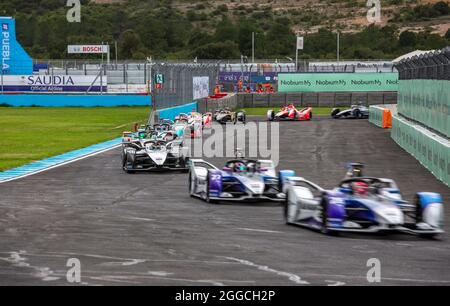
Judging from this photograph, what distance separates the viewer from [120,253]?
1418 centimetres

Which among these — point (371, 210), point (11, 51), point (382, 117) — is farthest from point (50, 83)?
point (371, 210)

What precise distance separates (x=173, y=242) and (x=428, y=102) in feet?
56.7

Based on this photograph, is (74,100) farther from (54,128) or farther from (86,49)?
(86,49)

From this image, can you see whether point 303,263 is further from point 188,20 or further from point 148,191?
point 188,20

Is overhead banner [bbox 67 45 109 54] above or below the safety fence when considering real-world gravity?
above

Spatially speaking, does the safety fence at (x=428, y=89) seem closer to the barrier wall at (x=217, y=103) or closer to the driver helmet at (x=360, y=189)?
the driver helmet at (x=360, y=189)

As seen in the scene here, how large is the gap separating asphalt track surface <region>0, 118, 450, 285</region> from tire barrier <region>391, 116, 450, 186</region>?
1.49 feet

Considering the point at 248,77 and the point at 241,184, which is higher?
the point at 248,77

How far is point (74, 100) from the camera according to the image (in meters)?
70.6

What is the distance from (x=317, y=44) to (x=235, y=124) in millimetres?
83471

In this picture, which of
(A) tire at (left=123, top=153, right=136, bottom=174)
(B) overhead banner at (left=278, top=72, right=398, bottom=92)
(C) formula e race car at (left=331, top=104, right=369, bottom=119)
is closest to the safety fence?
(A) tire at (left=123, top=153, right=136, bottom=174)

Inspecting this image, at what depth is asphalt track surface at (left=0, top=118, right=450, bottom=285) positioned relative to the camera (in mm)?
12484

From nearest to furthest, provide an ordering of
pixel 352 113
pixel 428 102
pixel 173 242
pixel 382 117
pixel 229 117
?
1. pixel 173 242
2. pixel 428 102
3. pixel 382 117
4. pixel 229 117
5. pixel 352 113

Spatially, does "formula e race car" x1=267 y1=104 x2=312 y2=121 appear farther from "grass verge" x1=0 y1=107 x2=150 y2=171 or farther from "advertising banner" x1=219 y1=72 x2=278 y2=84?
"advertising banner" x1=219 y1=72 x2=278 y2=84
